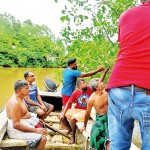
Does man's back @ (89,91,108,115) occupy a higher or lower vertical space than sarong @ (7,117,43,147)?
higher

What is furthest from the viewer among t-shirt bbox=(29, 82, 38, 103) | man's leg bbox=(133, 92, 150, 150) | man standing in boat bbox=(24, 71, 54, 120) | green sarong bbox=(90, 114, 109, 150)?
t-shirt bbox=(29, 82, 38, 103)

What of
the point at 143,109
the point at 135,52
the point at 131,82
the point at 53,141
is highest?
the point at 135,52

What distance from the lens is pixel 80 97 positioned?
5949mm

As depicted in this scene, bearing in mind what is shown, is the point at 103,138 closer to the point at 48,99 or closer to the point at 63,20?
the point at 63,20

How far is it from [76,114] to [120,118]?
151 inches

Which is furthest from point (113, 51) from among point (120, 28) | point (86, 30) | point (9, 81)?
point (9, 81)

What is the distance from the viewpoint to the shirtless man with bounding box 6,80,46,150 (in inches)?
183

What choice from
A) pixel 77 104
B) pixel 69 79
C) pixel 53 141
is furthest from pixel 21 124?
pixel 69 79

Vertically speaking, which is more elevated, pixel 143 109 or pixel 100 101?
pixel 143 109

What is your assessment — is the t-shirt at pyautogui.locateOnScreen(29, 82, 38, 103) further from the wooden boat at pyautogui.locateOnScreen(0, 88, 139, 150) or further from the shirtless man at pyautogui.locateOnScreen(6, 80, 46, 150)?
the shirtless man at pyautogui.locateOnScreen(6, 80, 46, 150)

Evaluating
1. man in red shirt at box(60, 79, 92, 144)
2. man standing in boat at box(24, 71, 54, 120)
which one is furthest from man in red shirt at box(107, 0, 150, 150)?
man standing in boat at box(24, 71, 54, 120)

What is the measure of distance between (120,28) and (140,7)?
0.20m

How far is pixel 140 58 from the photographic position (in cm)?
187

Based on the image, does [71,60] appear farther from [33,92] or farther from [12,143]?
[12,143]
